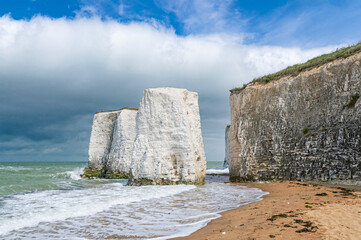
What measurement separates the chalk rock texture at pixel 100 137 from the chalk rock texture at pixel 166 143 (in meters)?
13.6

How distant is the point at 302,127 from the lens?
1523 cm

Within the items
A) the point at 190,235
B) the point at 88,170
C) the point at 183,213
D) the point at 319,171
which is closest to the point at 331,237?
the point at 190,235

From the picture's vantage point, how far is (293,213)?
6.99m

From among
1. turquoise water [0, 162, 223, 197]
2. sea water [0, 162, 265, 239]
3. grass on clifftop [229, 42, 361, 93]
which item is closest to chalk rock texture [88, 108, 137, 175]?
turquoise water [0, 162, 223, 197]

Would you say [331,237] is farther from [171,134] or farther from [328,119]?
[171,134]

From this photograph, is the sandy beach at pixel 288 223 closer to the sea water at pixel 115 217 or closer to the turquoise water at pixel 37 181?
the sea water at pixel 115 217

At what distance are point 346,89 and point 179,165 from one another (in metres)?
9.72

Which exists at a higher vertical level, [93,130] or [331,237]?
[93,130]

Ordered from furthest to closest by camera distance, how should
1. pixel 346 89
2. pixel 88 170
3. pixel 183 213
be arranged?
pixel 88 170 < pixel 346 89 < pixel 183 213

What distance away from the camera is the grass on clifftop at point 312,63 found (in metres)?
14.1

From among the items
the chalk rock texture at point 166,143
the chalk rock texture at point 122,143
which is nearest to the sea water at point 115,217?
the chalk rock texture at point 166,143

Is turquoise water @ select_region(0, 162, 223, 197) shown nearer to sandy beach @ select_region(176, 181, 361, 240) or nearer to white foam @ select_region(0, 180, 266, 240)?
white foam @ select_region(0, 180, 266, 240)

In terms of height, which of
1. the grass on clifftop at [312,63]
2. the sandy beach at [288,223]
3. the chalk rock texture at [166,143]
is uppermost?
the grass on clifftop at [312,63]

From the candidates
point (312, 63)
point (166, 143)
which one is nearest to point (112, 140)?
point (166, 143)
